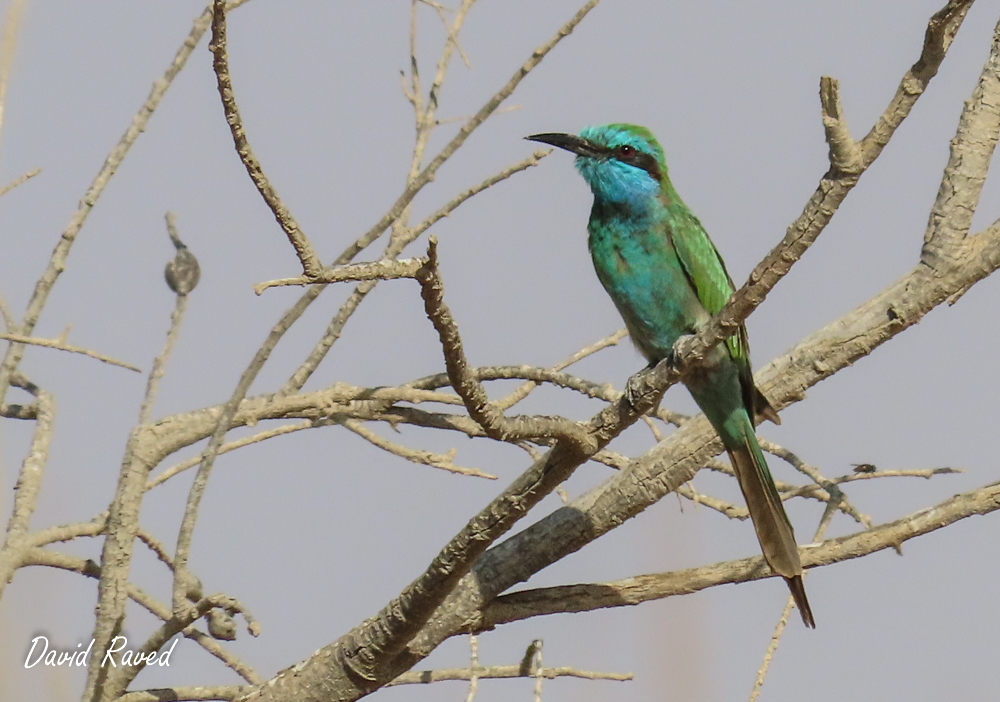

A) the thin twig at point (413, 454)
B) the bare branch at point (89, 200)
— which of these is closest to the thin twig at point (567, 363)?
the thin twig at point (413, 454)

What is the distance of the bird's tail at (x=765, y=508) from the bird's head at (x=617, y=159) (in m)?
0.82

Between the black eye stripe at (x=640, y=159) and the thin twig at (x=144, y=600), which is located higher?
the black eye stripe at (x=640, y=159)

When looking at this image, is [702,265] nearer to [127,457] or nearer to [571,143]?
[571,143]

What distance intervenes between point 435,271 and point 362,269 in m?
0.15

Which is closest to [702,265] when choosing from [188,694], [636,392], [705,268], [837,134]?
[705,268]

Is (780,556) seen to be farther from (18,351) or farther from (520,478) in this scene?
(18,351)

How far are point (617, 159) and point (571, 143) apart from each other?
0.17 m

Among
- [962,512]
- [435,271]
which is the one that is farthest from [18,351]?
[962,512]

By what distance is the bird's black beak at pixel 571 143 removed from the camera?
3912 millimetres

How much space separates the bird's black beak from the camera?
3.91 meters

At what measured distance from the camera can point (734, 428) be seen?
3309mm

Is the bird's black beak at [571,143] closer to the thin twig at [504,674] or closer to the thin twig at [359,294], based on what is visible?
the thin twig at [359,294]

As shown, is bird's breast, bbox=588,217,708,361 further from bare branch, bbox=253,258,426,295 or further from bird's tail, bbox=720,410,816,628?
bare branch, bbox=253,258,426,295

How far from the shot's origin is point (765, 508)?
327 cm
